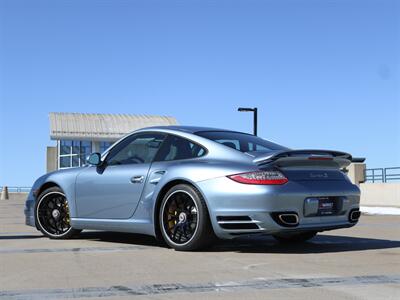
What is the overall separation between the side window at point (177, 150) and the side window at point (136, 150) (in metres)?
0.13

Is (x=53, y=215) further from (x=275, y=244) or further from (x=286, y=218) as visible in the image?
(x=286, y=218)

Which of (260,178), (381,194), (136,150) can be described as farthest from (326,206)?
(381,194)

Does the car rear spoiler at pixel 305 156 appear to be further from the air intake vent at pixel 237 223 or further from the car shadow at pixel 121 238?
the car shadow at pixel 121 238

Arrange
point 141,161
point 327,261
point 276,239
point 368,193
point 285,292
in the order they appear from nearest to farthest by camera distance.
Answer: point 285,292 < point 327,261 < point 141,161 < point 276,239 < point 368,193

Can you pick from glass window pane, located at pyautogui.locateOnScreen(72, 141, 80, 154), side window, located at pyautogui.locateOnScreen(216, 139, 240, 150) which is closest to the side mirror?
side window, located at pyautogui.locateOnScreen(216, 139, 240, 150)

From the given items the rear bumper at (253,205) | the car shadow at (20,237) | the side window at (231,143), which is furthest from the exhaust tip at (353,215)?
the car shadow at (20,237)

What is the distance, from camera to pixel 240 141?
6984mm

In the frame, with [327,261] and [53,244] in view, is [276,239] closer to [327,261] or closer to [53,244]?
[327,261]

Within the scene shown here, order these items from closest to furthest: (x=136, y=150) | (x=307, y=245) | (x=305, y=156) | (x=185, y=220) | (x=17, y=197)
Result: 1. (x=305, y=156)
2. (x=185, y=220)
3. (x=307, y=245)
4. (x=136, y=150)
5. (x=17, y=197)

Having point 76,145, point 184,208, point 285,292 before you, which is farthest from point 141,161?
point 76,145

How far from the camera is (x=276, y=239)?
25.6ft

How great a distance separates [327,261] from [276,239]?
2.11 meters

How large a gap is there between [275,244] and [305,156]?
143 centimetres

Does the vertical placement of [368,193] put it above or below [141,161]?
below
